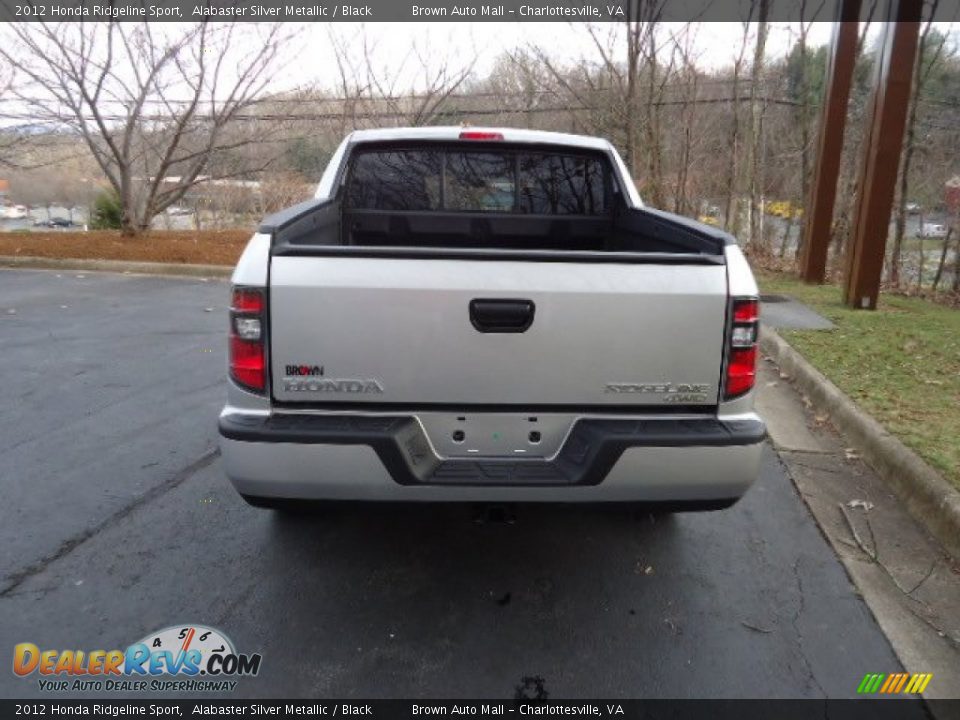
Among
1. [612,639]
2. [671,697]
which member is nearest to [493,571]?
[612,639]

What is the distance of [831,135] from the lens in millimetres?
10664

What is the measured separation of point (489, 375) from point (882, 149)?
801 centimetres

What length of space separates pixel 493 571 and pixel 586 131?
1263 cm

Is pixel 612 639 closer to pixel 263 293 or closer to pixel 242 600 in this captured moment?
pixel 242 600

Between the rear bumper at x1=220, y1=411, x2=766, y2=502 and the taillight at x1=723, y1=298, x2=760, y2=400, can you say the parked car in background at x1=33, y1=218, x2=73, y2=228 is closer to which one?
the rear bumper at x1=220, y1=411, x2=766, y2=502

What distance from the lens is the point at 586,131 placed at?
1412cm

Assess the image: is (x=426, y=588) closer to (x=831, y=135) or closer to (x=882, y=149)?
(x=882, y=149)

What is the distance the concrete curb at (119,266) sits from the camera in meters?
12.2

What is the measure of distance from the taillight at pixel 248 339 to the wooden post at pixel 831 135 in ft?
35.2

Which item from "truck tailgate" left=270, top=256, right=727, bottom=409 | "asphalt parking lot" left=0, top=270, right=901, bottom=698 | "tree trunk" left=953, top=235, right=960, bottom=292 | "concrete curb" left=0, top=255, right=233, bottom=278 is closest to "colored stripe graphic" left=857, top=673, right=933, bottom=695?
"asphalt parking lot" left=0, top=270, right=901, bottom=698

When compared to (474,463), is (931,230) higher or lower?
higher

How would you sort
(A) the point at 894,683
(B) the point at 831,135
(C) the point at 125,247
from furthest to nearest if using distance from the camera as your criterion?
(C) the point at 125,247 < (B) the point at 831,135 < (A) the point at 894,683

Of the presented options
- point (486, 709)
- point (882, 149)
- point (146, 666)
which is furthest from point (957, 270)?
point (146, 666)

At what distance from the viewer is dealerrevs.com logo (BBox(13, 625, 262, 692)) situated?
2361 millimetres
